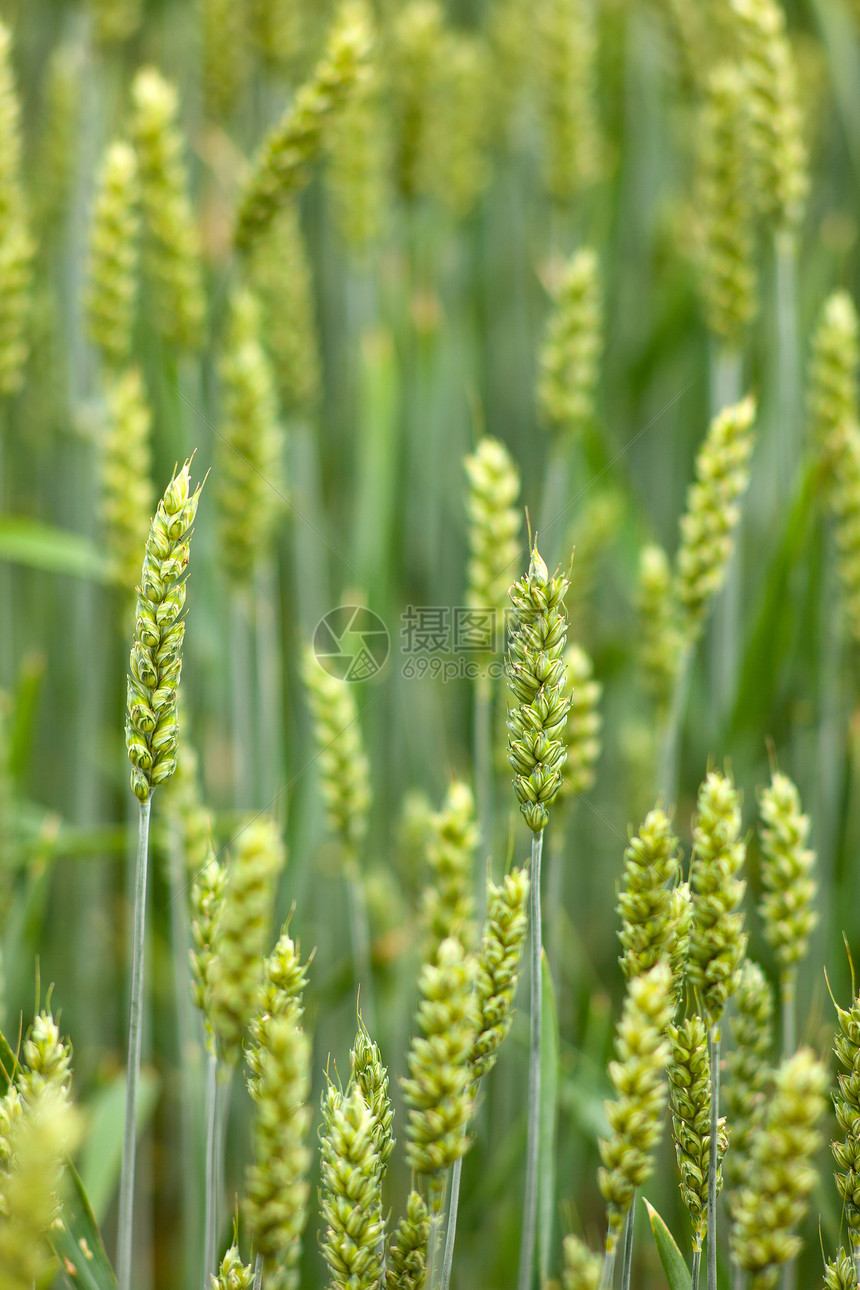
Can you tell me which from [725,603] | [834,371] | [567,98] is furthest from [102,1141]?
[567,98]

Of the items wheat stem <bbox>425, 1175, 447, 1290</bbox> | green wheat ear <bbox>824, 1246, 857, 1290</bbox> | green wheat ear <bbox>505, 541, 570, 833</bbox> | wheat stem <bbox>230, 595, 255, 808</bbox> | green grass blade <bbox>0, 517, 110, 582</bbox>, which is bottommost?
green wheat ear <bbox>824, 1246, 857, 1290</bbox>

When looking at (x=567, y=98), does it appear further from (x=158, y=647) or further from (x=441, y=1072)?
(x=441, y=1072)

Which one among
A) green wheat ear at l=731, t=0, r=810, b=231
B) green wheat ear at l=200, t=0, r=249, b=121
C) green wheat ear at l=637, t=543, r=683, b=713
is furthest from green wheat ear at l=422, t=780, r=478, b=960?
green wheat ear at l=200, t=0, r=249, b=121

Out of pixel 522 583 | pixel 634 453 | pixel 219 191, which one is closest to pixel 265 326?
pixel 219 191

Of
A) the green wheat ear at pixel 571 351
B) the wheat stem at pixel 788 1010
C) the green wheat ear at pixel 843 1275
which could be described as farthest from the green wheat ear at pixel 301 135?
the green wheat ear at pixel 843 1275

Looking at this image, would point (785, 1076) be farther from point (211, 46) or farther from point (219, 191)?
point (219, 191)

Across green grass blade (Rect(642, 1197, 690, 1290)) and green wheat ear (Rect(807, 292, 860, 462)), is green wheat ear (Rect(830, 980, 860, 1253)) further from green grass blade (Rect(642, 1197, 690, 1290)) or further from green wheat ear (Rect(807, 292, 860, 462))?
green wheat ear (Rect(807, 292, 860, 462))

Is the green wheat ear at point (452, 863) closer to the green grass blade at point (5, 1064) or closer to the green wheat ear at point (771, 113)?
the green grass blade at point (5, 1064)
